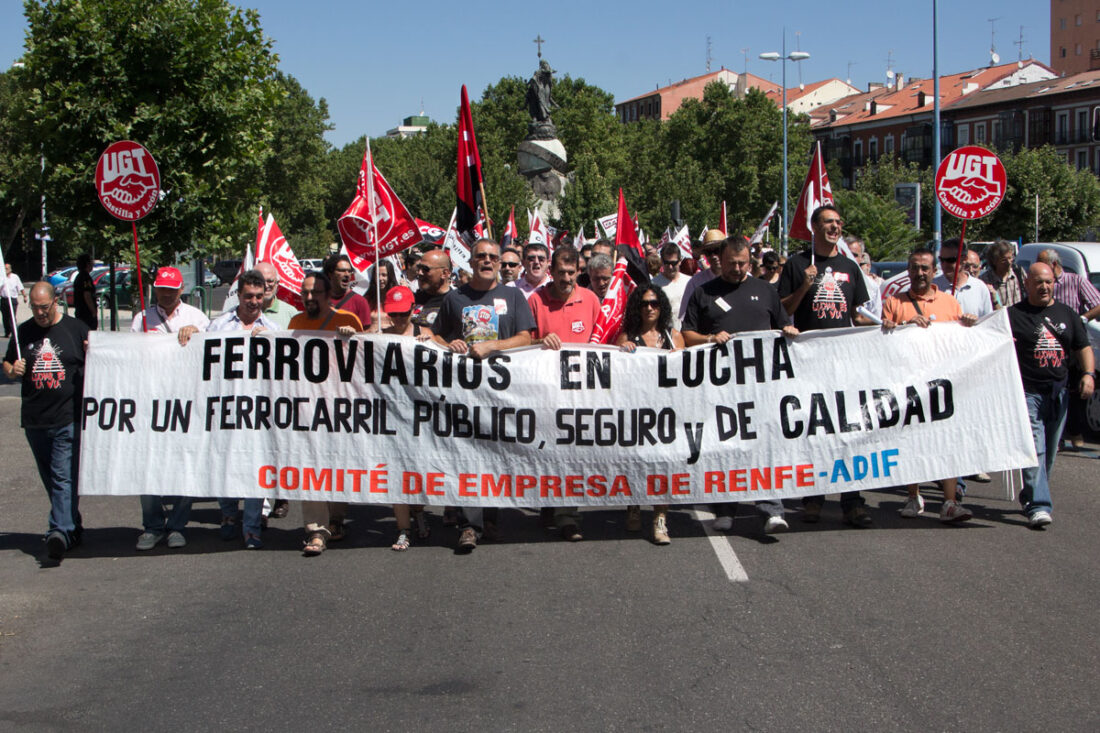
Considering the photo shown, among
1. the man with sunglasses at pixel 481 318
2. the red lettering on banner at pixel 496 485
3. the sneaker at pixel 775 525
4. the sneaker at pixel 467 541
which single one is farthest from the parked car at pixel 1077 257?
the sneaker at pixel 467 541

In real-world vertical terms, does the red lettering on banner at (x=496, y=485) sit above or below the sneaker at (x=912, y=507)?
above

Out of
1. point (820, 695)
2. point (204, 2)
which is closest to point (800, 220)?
point (820, 695)

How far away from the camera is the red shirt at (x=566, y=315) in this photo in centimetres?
779

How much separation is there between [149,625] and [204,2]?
531 inches

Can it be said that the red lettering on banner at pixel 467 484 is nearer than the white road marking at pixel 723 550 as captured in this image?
No

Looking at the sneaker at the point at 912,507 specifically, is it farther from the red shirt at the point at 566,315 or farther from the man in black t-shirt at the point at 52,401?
the man in black t-shirt at the point at 52,401

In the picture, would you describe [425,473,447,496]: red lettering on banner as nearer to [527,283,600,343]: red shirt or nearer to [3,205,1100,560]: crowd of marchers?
[3,205,1100,560]: crowd of marchers

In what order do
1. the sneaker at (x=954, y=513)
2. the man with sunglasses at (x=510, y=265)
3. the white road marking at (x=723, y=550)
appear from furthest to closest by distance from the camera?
1. the man with sunglasses at (x=510, y=265)
2. the sneaker at (x=954, y=513)
3. the white road marking at (x=723, y=550)

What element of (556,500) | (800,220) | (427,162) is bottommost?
(556,500)

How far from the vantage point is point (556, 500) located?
24.2 feet

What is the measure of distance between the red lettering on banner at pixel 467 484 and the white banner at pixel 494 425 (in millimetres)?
13

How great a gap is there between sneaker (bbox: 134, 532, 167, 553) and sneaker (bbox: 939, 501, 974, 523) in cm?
519

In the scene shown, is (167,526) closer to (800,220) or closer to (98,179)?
(98,179)

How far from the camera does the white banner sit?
7.36 m
